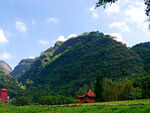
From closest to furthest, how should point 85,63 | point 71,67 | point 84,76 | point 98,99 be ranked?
point 98,99
point 84,76
point 85,63
point 71,67

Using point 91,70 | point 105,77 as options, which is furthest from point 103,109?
point 91,70

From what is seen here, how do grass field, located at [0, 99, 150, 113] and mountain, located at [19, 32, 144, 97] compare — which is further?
mountain, located at [19, 32, 144, 97]

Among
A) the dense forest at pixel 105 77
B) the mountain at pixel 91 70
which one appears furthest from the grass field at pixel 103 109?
the mountain at pixel 91 70

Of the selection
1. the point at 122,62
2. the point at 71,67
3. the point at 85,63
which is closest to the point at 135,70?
the point at 122,62

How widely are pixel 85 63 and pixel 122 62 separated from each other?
44.2 meters

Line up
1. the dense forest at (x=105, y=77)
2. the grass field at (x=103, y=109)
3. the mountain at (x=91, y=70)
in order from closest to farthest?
the grass field at (x=103, y=109) → the dense forest at (x=105, y=77) → the mountain at (x=91, y=70)

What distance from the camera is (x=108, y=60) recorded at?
160 m

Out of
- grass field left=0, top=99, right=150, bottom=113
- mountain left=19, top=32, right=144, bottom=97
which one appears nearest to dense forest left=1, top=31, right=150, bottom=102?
mountain left=19, top=32, right=144, bottom=97

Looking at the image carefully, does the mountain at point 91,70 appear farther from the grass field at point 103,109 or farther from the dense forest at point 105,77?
the grass field at point 103,109

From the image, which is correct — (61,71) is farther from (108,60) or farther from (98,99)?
(98,99)

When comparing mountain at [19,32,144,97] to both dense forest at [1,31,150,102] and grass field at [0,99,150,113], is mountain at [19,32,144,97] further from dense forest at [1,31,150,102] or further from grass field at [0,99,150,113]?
grass field at [0,99,150,113]

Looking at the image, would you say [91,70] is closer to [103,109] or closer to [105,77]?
[105,77]

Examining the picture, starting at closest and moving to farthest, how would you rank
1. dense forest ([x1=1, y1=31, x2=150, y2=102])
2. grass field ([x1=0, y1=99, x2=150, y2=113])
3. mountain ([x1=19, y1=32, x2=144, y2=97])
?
grass field ([x1=0, y1=99, x2=150, y2=113]) < dense forest ([x1=1, y1=31, x2=150, y2=102]) < mountain ([x1=19, y1=32, x2=144, y2=97])

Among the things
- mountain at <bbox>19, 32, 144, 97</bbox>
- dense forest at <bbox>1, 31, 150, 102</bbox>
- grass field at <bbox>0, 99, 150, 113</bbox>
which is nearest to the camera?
grass field at <bbox>0, 99, 150, 113</bbox>
